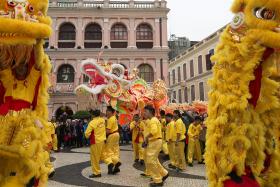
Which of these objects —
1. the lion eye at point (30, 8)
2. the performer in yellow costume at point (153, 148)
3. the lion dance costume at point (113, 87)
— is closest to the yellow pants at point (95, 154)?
the performer in yellow costume at point (153, 148)

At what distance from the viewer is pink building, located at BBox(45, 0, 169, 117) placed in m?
30.0

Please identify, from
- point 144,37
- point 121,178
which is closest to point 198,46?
point 144,37

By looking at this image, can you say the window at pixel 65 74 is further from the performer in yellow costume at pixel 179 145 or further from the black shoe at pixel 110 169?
the black shoe at pixel 110 169

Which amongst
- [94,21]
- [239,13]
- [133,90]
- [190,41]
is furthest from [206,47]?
[239,13]

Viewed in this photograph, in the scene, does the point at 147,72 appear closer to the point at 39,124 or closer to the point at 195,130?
the point at 195,130

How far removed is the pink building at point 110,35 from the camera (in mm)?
29969

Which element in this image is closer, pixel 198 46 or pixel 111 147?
pixel 111 147

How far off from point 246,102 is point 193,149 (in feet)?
26.1

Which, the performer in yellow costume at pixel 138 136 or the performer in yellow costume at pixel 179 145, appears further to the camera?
the performer in yellow costume at pixel 138 136

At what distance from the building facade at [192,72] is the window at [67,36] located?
9.76 meters

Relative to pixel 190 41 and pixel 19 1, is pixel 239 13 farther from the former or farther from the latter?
pixel 190 41

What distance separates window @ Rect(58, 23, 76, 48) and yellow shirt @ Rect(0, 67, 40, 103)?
91.1ft

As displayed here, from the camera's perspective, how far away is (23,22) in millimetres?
3104

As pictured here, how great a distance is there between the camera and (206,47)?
31.8 meters
